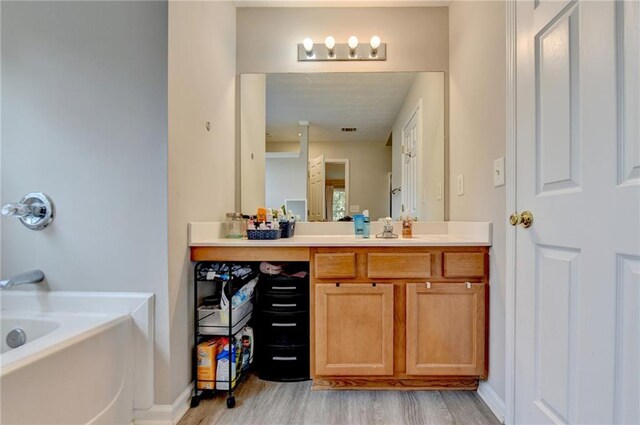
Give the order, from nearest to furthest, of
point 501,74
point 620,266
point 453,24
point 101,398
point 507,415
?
1. point 620,266
2. point 101,398
3. point 507,415
4. point 501,74
5. point 453,24

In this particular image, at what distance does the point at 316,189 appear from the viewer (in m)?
2.21

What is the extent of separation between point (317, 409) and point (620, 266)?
4.47 ft

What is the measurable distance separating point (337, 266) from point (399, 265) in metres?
0.33

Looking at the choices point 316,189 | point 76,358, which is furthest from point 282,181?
point 76,358

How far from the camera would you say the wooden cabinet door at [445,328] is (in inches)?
60.4

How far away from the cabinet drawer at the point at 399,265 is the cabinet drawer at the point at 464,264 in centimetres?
10

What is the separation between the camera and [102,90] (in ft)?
4.50

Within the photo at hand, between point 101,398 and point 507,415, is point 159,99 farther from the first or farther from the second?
point 507,415

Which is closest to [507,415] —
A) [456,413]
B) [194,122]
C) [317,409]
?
[456,413]

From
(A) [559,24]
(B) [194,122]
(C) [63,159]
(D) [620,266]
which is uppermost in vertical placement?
(A) [559,24]

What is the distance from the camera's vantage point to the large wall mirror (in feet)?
7.11

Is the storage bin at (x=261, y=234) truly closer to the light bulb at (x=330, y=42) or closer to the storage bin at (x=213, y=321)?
the storage bin at (x=213, y=321)

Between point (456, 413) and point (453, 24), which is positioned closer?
point (456, 413)

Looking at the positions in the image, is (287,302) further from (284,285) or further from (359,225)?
(359,225)
